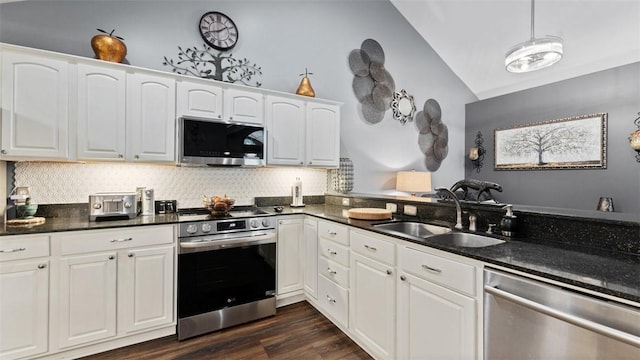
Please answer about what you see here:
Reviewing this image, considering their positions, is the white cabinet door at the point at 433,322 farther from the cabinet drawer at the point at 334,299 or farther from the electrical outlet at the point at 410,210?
the electrical outlet at the point at 410,210

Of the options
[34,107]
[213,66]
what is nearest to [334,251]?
[213,66]

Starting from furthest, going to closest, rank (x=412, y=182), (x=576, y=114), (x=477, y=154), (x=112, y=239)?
(x=477, y=154) → (x=412, y=182) → (x=576, y=114) → (x=112, y=239)

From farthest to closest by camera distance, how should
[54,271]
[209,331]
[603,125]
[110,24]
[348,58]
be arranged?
[348,58] → [603,125] → [110,24] → [209,331] → [54,271]

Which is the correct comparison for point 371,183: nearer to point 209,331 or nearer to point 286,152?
point 286,152

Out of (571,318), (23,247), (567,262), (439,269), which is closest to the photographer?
(571,318)

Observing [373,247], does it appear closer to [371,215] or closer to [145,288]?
[371,215]

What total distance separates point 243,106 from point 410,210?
198 cm

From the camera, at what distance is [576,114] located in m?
4.05

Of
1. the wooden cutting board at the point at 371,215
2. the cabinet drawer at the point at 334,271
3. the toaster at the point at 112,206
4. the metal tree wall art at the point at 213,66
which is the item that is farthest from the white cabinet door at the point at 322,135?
the toaster at the point at 112,206

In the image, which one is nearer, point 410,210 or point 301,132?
point 410,210

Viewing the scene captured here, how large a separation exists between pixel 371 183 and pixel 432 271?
2.73 meters

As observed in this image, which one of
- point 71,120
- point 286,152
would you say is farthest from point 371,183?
point 71,120

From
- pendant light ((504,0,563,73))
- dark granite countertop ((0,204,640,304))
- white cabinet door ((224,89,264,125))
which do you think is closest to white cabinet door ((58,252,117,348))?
dark granite countertop ((0,204,640,304))

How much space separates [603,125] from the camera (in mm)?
3768
